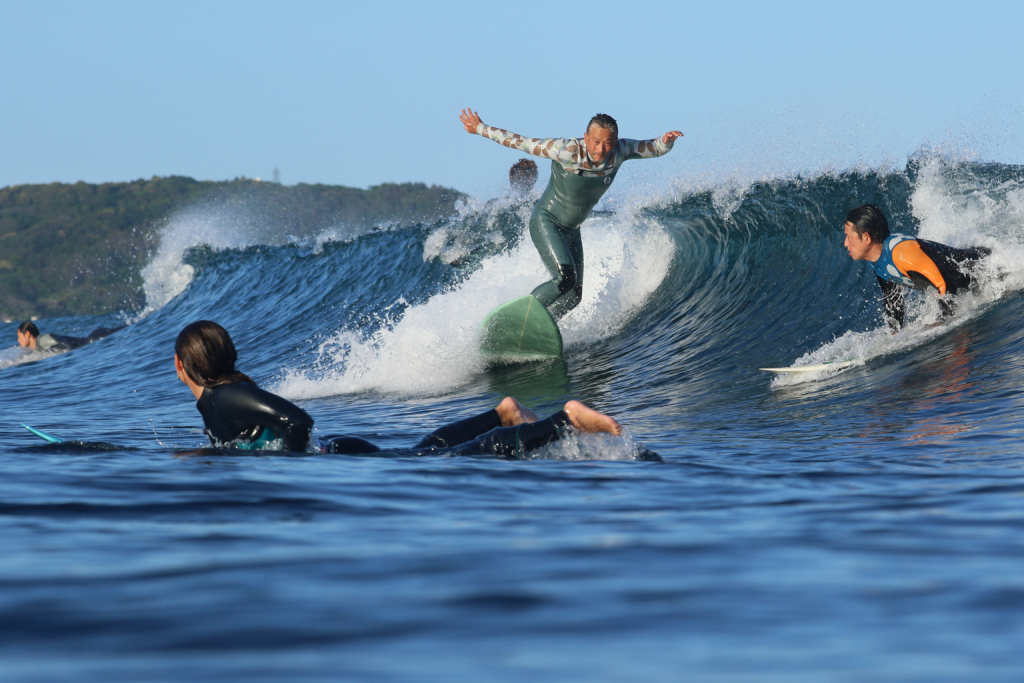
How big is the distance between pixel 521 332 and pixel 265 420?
206 inches

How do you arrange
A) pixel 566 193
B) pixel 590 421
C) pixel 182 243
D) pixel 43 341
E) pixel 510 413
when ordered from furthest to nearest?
pixel 182 243, pixel 43 341, pixel 566 193, pixel 510 413, pixel 590 421

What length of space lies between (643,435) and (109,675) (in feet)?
→ 15.5

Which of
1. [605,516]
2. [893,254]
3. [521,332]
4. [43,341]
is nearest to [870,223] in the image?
[893,254]

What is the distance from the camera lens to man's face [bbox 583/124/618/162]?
802cm

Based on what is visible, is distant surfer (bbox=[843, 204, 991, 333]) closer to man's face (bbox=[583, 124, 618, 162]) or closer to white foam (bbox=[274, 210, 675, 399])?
man's face (bbox=[583, 124, 618, 162])

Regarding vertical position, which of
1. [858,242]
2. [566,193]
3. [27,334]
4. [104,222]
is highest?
[104,222]

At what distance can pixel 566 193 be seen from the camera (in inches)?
341

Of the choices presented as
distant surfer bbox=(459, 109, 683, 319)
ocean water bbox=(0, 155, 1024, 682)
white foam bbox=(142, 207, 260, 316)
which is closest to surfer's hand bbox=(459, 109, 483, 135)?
distant surfer bbox=(459, 109, 683, 319)

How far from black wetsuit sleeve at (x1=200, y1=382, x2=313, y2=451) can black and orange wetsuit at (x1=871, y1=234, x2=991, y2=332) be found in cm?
448

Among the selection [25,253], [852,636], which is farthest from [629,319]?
[25,253]

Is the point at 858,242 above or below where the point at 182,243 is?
below

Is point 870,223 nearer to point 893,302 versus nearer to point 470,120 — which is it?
point 893,302

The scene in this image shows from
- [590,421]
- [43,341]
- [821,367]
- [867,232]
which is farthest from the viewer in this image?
[43,341]

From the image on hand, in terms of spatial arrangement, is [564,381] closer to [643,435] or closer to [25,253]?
[643,435]
